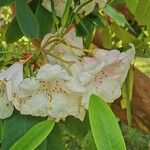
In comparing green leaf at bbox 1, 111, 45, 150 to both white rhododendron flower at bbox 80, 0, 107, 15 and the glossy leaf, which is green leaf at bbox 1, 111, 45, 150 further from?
white rhododendron flower at bbox 80, 0, 107, 15

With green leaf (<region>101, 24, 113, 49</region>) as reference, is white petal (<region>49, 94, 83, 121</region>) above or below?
above

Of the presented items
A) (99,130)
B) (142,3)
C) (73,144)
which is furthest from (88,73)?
(73,144)

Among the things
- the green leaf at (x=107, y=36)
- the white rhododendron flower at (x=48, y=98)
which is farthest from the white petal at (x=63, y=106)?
the green leaf at (x=107, y=36)

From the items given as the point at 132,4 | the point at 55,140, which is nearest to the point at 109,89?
the point at 55,140

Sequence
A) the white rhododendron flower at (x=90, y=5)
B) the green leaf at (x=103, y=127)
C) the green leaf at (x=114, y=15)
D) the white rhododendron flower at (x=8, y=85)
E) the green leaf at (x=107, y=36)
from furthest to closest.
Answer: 1. the green leaf at (x=107, y=36)
2. the green leaf at (x=114, y=15)
3. the white rhododendron flower at (x=90, y=5)
4. the white rhododendron flower at (x=8, y=85)
5. the green leaf at (x=103, y=127)

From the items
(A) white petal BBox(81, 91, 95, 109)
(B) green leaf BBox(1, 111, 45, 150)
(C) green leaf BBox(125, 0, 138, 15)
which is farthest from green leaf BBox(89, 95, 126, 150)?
(C) green leaf BBox(125, 0, 138, 15)

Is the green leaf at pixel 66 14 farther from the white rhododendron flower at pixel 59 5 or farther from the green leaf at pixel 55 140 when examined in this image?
the green leaf at pixel 55 140
